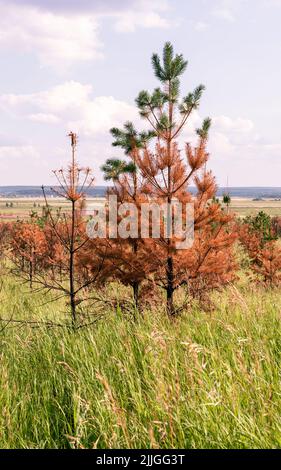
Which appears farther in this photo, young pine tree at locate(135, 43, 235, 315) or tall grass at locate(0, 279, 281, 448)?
young pine tree at locate(135, 43, 235, 315)

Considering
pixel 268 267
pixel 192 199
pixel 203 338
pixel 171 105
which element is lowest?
pixel 268 267

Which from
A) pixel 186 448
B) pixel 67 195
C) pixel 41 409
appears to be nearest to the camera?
pixel 186 448

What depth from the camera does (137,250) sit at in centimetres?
861

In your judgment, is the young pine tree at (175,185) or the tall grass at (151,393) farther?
the young pine tree at (175,185)

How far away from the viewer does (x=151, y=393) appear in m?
3.27

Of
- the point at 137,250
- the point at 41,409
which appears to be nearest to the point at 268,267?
the point at 137,250

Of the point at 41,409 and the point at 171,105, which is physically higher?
the point at 171,105

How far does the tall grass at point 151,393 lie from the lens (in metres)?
2.67

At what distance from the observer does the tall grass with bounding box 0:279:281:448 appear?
2.67 metres

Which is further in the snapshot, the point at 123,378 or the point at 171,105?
the point at 171,105

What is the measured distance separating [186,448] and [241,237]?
16.9 meters

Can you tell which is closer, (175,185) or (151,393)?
(151,393)

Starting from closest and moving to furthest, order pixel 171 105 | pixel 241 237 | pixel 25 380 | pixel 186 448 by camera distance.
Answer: pixel 186 448 < pixel 25 380 < pixel 171 105 < pixel 241 237

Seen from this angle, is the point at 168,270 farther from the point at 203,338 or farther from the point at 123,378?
the point at 123,378
